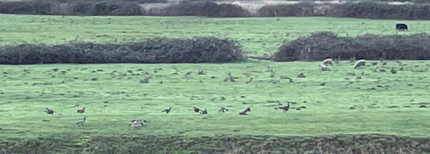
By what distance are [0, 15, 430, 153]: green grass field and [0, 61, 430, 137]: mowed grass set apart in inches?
0.7

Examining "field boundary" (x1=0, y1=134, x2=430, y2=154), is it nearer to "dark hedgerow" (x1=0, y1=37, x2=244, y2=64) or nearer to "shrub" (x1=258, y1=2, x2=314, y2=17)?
"dark hedgerow" (x1=0, y1=37, x2=244, y2=64)

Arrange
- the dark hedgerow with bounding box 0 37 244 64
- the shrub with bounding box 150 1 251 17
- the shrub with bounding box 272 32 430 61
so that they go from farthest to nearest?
the shrub with bounding box 150 1 251 17
the shrub with bounding box 272 32 430 61
the dark hedgerow with bounding box 0 37 244 64

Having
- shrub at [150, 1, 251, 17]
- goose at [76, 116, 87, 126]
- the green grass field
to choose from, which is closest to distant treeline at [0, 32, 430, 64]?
the green grass field

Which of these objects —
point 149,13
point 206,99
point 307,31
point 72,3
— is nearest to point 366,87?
point 206,99

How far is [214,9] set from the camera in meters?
49.9

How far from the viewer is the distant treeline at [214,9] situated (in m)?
48.3

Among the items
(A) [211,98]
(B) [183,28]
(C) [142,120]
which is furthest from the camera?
(B) [183,28]

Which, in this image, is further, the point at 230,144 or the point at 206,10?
the point at 206,10

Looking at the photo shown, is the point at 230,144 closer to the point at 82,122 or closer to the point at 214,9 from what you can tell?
the point at 82,122

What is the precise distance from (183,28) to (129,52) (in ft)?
44.4

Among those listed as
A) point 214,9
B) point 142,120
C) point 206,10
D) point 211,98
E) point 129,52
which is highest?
point 142,120

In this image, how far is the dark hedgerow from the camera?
88.2 feet

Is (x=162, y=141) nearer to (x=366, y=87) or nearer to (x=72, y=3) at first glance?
(x=366, y=87)

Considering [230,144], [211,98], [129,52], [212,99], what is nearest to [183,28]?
[129,52]
